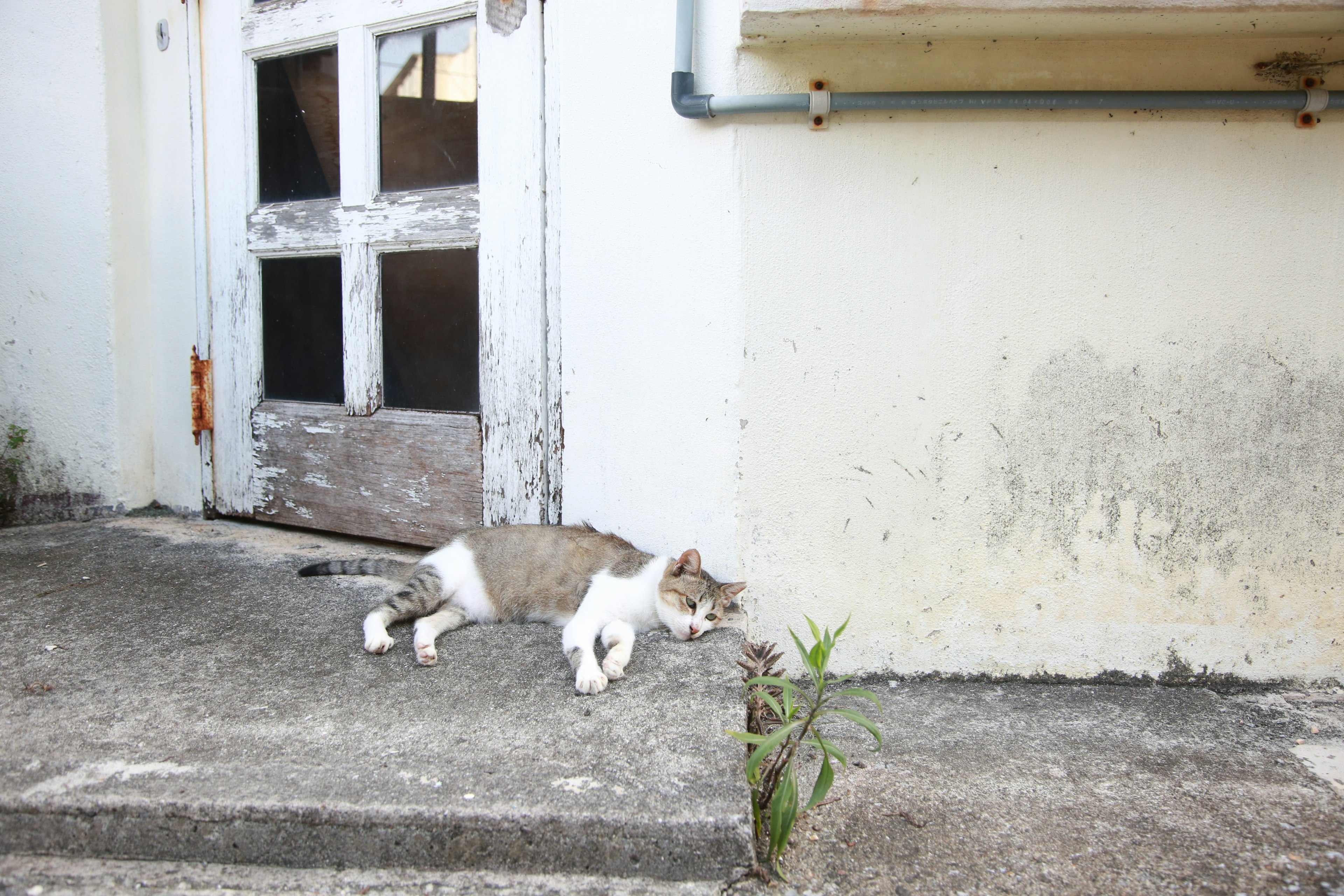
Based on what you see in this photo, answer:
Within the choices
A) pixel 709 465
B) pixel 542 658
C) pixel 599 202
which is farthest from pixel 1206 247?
pixel 542 658

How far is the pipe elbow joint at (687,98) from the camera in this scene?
7.64 ft

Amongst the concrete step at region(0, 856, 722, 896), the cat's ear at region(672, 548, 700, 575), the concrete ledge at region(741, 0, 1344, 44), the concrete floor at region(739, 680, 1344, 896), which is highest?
the concrete ledge at region(741, 0, 1344, 44)

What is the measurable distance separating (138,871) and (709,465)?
5.45 feet

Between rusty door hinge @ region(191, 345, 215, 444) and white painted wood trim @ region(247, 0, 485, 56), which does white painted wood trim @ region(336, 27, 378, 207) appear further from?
rusty door hinge @ region(191, 345, 215, 444)

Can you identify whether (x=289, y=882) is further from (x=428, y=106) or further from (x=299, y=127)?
(x=299, y=127)

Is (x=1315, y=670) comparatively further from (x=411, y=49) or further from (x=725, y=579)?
(x=411, y=49)

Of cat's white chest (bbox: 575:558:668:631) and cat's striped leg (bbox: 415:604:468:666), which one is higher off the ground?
cat's white chest (bbox: 575:558:668:631)

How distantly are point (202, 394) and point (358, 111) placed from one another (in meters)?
1.42

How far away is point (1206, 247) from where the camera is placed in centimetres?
238

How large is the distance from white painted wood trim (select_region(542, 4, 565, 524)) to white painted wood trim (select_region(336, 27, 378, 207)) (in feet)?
2.61

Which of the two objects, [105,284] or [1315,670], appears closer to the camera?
[1315,670]

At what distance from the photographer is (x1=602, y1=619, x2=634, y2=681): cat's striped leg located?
84.4 inches

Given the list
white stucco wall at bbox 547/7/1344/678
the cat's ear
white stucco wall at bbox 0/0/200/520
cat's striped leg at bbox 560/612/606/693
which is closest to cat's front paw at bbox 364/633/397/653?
cat's striped leg at bbox 560/612/606/693

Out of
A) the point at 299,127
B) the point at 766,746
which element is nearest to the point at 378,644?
the point at 766,746
